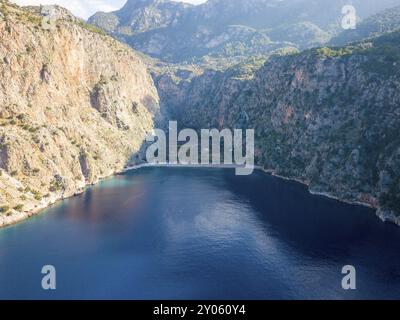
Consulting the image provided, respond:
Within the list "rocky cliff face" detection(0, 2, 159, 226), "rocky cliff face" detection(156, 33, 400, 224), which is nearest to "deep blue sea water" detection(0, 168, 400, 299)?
"rocky cliff face" detection(156, 33, 400, 224)

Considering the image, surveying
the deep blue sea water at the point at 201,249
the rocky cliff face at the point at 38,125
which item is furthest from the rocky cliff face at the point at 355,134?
the rocky cliff face at the point at 38,125

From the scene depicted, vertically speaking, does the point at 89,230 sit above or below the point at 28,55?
below

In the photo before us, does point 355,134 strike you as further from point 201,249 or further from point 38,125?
point 38,125

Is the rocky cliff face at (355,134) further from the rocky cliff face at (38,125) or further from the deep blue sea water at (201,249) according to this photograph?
the rocky cliff face at (38,125)

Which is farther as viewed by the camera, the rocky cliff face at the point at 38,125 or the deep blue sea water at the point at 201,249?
the rocky cliff face at the point at 38,125

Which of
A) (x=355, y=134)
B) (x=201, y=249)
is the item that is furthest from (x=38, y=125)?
(x=355, y=134)

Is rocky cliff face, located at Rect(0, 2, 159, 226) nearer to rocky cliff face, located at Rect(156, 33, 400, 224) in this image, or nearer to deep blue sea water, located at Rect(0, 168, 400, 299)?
deep blue sea water, located at Rect(0, 168, 400, 299)

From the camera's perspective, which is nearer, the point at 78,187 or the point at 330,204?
the point at 330,204
